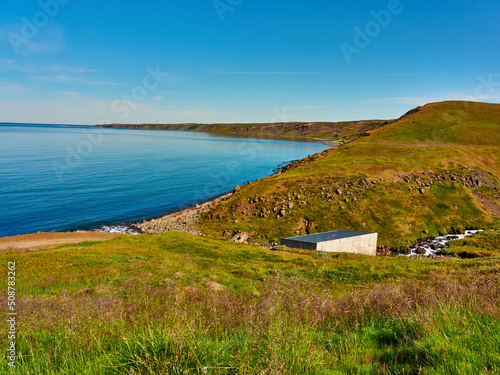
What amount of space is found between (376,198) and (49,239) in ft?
192

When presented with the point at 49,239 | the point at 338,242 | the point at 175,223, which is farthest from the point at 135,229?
the point at 338,242

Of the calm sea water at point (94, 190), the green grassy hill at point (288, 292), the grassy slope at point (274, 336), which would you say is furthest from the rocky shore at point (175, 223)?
the grassy slope at point (274, 336)

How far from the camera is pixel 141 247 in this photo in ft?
101

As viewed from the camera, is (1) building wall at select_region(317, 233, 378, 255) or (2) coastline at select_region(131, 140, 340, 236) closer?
(1) building wall at select_region(317, 233, 378, 255)

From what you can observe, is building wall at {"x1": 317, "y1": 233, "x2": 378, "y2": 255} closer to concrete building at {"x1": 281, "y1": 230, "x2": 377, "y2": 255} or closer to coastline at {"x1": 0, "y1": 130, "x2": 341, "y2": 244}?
concrete building at {"x1": 281, "y1": 230, "x2": 377, "y2": 255}

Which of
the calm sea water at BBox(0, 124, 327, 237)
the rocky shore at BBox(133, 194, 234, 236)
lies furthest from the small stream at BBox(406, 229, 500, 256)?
the calm sea water at BBox(0, 124, 327, 237)

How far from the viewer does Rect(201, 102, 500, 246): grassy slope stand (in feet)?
159

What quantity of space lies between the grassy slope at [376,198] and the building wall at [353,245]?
9743mm

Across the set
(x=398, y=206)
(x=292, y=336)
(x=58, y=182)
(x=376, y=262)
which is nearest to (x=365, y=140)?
(x=398, y=206)

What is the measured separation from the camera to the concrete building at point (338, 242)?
1268 inches

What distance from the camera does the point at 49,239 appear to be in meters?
42.1

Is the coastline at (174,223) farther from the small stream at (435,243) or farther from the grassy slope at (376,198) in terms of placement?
the small stream at (435,243)

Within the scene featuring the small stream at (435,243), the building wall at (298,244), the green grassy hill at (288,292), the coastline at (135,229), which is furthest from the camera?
the coastline at (135,229)

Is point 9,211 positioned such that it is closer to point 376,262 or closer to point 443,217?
point 376,262
